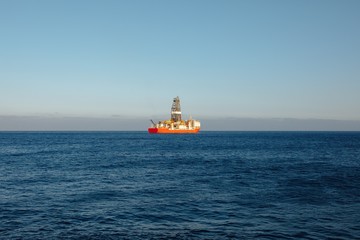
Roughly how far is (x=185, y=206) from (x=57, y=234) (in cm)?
912

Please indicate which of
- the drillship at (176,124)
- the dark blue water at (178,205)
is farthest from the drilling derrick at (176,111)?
the dark blue water at (178,205)

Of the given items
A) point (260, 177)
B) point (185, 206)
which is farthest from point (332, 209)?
point (260, 177)

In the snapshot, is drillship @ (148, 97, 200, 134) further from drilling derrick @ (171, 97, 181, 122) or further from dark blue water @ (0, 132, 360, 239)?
dark blue water @ (0, 132, 360, 239)

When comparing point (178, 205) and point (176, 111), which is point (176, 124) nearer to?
point (176, 111)

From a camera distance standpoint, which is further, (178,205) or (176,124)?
(176,124)

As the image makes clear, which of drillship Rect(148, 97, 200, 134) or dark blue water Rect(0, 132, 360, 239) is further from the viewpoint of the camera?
drillship Rect(148, 97, 200, 134)

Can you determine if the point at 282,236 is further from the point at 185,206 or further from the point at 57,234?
the point at 57,234

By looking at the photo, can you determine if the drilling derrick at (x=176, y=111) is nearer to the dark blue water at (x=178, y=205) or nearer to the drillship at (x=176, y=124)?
the drillship at (x=176, y=124)

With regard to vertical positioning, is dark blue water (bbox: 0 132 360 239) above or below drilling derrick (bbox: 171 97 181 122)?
below

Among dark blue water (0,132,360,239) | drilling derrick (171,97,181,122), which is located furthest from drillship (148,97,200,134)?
dark blue water (0,132,360,239)

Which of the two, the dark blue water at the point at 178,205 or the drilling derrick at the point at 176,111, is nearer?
the dark blue water at the point at 178,205

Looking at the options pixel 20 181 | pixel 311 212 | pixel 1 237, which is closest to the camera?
pixel 1 237

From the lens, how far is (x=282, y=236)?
17172 mm

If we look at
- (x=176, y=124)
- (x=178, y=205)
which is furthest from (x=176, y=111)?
(x=178, y=205)
